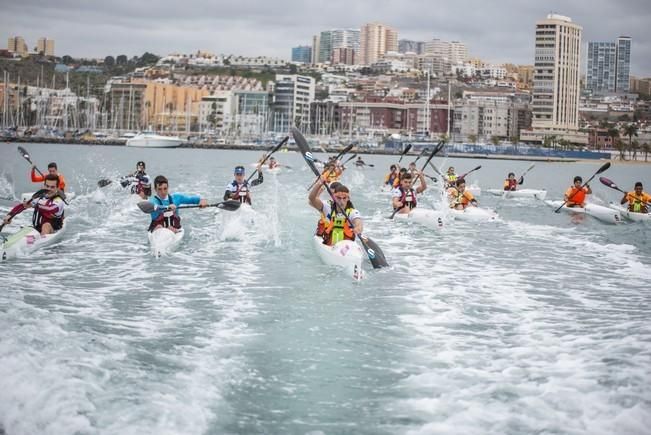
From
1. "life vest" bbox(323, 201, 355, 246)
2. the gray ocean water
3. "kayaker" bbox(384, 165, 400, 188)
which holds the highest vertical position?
"kayaker" bbox(384, 165, 400, 188)

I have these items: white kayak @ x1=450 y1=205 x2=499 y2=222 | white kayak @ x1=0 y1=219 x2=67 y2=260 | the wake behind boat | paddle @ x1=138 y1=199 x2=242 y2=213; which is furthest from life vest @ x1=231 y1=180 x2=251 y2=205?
the wake behind boat

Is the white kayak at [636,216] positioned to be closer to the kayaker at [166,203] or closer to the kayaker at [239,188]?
the kayaker at [239,188]

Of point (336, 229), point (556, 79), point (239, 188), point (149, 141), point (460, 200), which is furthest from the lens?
point (556, 79)

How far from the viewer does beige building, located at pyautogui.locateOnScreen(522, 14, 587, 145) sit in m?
175

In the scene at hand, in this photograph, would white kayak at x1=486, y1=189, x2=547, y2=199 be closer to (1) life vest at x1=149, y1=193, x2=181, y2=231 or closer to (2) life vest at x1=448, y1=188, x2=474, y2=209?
(2) life vest at x1=448, y1=188, x2=474, y2=209

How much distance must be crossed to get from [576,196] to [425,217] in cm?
763

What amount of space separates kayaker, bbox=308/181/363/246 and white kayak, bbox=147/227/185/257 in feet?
9.25

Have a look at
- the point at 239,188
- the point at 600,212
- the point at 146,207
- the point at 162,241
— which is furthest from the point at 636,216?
the point at 146,207

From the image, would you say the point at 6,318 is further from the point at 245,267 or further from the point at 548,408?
the point at 548,408

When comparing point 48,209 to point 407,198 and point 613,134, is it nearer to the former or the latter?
point 407,198

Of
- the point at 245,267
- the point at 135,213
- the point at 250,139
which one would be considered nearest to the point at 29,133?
the point at 250,139

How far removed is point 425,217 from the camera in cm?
1786

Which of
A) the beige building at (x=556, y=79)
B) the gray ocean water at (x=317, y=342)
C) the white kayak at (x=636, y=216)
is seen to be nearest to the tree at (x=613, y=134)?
the beige building at (x=556, y=79)

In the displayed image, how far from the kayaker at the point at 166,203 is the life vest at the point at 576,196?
13.8 metres
